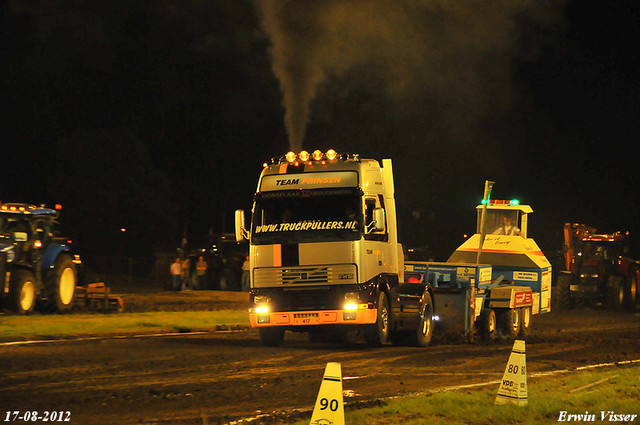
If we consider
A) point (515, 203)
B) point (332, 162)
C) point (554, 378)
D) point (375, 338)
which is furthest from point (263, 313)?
point (515, 203)

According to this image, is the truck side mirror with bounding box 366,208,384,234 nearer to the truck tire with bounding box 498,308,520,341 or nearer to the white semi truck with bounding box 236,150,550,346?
the white semi truck with bounding box 236,150,550,346

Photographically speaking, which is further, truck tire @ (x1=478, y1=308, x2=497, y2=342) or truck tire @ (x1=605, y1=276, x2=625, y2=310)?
truck tire @ (x1=605, y1=276, x2=625, y2=310)

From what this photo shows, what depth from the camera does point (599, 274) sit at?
3106 centimetres

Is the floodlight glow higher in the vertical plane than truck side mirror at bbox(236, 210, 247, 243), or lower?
higher

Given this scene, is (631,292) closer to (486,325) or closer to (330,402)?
(486,325)

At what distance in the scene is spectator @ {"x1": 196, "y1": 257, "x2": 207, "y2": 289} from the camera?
3728 centimetres

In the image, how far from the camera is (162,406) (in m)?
9.59

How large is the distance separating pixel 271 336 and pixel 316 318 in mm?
1427

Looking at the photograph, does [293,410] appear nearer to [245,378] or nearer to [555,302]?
[245,378]

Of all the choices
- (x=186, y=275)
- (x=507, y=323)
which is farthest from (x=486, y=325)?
(x=186, y=275)

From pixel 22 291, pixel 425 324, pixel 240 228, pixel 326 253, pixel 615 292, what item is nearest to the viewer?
pixel 326 253

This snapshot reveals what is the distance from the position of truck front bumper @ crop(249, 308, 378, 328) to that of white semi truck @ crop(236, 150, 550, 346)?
0.02 m

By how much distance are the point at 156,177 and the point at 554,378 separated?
38601 mm

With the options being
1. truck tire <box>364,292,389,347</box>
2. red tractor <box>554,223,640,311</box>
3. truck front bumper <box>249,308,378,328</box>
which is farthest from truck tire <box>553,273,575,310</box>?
truck front bumper <box>249,308,378,328</box>
